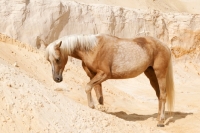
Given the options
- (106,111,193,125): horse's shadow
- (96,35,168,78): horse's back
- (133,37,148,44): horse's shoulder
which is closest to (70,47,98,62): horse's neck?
(96,35,168,78): horse's back

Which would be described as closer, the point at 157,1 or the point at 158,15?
the point at 158,15

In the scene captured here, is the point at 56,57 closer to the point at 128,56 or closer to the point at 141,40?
the point at 128,56

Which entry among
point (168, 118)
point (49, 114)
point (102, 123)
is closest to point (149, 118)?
point (168, 118)

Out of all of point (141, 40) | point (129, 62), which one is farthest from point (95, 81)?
point (141, 40)

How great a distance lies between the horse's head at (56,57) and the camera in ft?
24.2

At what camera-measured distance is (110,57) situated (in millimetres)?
7727

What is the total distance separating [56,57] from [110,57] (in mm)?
1142

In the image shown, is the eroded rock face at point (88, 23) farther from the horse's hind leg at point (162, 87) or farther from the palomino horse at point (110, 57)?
the horse's hind leg at point (162, 87)

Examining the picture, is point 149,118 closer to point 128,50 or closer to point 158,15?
point 128,50

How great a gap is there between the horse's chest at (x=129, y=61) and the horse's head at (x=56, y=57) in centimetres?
111

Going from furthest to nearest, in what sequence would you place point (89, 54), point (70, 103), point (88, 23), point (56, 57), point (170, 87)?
point (88, 23)
point (170, 87)
point (89, 54)
point (56, 57)
point (70, 103)

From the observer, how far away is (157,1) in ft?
85.3

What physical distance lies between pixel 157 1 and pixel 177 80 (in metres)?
11.1

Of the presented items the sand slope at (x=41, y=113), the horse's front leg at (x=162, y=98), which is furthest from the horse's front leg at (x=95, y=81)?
the horse's front leg at (x=162, y=98)
